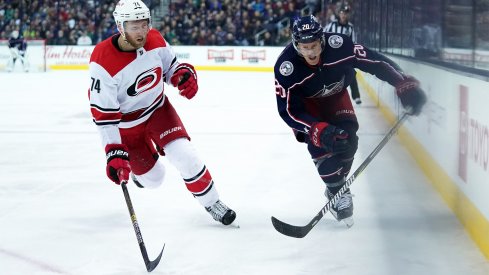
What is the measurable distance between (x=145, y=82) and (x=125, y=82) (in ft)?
0.39

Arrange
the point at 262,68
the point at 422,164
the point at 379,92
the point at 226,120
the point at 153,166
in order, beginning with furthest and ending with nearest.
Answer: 1. the point at 262,68
2. the point at 379,92
3. the point at 226,120
4. the point at 422,164
5. the point at 153,166


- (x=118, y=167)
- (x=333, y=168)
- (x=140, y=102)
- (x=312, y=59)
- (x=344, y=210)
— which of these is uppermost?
(x=312, y=59)

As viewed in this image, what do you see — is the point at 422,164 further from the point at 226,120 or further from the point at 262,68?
the point at 262,68

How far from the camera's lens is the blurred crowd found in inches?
735

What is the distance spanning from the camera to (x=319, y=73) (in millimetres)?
3605

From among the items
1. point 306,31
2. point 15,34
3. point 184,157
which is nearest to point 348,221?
point 184,157

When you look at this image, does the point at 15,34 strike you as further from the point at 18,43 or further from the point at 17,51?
the point at 17,51

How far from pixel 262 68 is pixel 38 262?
49.5 ft

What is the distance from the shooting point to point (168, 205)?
4348 millimetres

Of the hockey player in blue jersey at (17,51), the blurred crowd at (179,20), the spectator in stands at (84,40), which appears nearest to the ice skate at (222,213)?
the blurred crowd at (179,20)

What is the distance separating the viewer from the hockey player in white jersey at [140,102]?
3.37 m

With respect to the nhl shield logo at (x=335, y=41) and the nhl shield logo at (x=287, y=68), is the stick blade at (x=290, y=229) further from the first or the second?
the nhl shield logo at (x=335, y=41)

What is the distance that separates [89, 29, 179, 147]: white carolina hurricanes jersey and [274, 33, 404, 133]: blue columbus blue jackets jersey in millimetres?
548

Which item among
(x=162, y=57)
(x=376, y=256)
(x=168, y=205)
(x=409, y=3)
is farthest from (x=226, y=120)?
(x=376, y=256)
